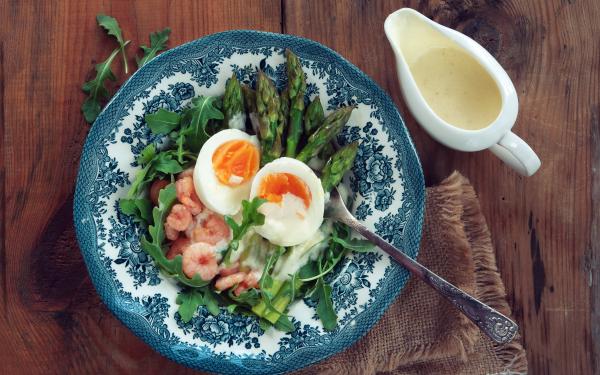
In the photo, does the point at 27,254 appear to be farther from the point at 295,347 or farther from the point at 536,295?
the point at 536,295

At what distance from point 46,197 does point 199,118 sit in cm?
68

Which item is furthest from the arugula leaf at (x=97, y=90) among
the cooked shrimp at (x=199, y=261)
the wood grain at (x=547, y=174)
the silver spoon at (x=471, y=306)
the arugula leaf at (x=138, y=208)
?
the wood grain at (x=547, y=174)

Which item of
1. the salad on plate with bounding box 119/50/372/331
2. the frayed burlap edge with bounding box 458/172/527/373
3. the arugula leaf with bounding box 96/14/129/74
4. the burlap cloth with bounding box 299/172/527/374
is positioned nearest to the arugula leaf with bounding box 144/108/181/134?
the salad on plate with bounding box 119/50/372/331

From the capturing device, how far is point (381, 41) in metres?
A: 2.49

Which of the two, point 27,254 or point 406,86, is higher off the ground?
point 406,86

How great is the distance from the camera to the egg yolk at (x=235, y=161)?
226 centimetres

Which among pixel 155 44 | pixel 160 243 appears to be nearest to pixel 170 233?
pixel 160 243

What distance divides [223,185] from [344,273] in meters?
0.51

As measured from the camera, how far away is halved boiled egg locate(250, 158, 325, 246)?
88.0 inches

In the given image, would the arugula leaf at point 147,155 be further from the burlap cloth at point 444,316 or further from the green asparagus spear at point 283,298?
the burlap cloth at point 444,316

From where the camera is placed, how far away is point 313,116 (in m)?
2.29

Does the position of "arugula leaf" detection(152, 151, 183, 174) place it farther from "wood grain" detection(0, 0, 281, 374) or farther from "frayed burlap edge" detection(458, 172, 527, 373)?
"frayed burlap edge" detection(458, 172, 527, 373)

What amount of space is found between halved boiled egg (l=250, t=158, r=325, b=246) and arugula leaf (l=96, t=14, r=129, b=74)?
2.26 ft

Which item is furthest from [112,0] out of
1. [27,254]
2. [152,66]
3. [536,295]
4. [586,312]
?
[586,312]
